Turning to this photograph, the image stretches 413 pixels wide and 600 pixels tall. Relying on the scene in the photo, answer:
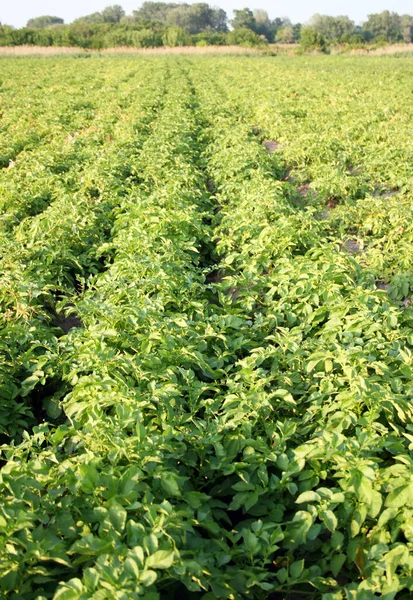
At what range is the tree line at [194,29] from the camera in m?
48.4

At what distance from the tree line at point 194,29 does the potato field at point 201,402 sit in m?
49.4

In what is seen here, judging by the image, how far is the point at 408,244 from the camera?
4.72 metres

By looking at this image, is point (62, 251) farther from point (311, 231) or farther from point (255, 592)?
point (255, 592)

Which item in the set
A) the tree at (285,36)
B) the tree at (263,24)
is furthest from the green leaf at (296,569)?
the tree at (263,24)

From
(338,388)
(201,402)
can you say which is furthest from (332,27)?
(201,402)

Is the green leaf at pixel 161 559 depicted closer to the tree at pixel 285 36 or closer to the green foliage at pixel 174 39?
the green foliage at pixel 174 39

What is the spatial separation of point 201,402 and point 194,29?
337ft

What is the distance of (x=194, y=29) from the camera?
91.7 meters

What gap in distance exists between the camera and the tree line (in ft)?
159

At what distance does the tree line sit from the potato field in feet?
162

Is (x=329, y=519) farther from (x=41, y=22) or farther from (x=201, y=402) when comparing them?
(x=41, y=22)

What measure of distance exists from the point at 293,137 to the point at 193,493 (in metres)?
8.71

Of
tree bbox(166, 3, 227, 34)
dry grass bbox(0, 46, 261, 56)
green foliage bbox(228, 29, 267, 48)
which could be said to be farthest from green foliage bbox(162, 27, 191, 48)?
tree bbox(166, 3, 227, 34)

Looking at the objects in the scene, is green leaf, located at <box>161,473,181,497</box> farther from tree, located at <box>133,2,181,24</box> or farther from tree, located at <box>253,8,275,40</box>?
tree, located at <box>133,2,181,24</box>
